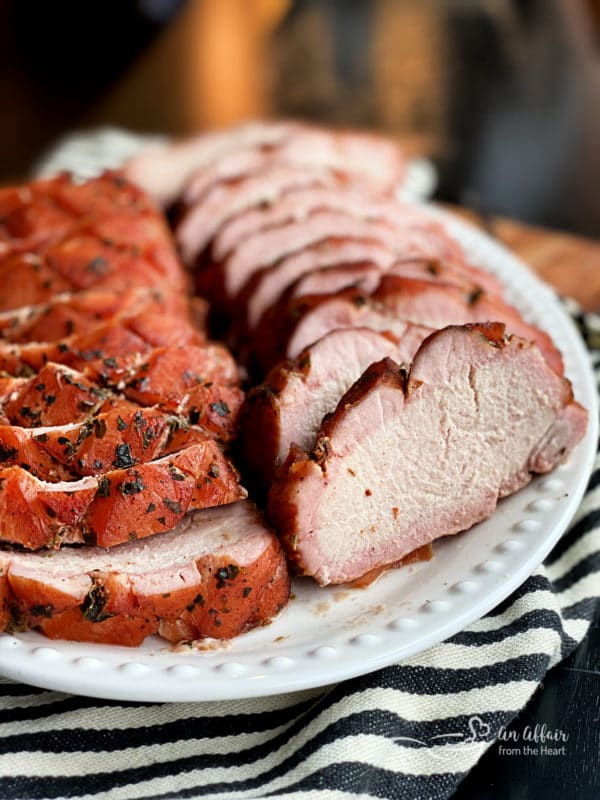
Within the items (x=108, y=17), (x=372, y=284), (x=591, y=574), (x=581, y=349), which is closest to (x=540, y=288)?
(x=581, y=349)

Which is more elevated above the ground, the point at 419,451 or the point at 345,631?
the point at 419,451

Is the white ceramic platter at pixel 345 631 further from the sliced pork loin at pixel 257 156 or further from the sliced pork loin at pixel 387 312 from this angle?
the sliced pork loin at pixel 257 156

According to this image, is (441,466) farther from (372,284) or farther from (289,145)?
(289,145)

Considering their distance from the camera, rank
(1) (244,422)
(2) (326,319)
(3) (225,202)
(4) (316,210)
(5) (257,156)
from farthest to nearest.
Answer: (5) (257,156)
(3) (225,202)
(4) (316,210)
(2) (326,319)
(1) (244,422)

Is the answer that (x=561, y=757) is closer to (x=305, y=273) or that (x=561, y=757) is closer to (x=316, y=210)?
(x=305, y=273)

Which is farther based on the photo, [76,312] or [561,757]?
[76,312]

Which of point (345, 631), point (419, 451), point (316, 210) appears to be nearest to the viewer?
point (345, 631)

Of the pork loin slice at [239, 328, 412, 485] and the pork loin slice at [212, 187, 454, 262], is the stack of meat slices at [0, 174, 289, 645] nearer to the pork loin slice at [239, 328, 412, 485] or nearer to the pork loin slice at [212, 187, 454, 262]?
the pork loin slice at [239, 328, 412, 485]

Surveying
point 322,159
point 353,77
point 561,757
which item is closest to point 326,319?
point 561,757
